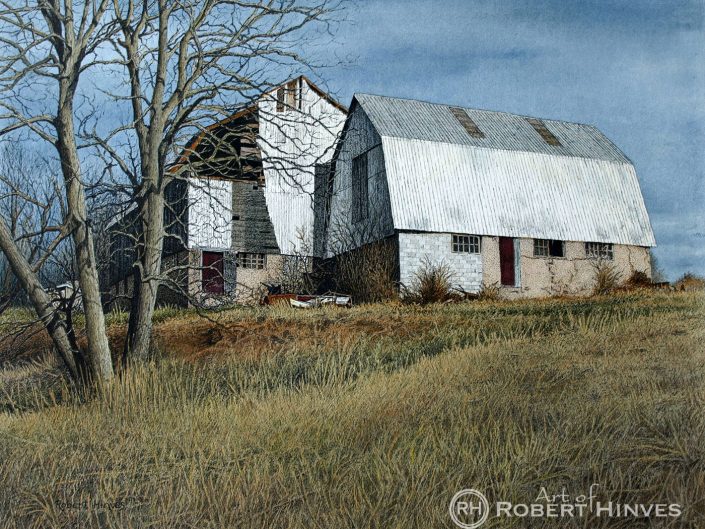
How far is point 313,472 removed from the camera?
5.24m

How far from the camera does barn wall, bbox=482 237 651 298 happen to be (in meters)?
22.0

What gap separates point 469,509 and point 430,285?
47.3 ft

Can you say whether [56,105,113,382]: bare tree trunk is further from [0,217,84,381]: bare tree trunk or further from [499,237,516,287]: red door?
[499,237,516,287]: red door

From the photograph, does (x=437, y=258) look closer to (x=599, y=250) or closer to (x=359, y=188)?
(x=359, y=188)

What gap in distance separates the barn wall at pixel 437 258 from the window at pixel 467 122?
11.5 ft

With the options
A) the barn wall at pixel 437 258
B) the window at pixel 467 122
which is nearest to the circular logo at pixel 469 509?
the barn wall at pixel 437 258

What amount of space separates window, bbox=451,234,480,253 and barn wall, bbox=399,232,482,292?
0.16 metres

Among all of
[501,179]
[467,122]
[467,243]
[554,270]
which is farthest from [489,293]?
[467,122]

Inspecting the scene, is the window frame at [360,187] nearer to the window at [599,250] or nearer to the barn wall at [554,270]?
the barn wall at [554,270]

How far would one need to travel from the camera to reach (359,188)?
22500 mm

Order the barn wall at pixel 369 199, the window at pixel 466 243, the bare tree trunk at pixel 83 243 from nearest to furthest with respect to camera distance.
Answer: the bare tree trunk at pixel 83 243, the barn wall at pixel 369 199, the window at pixel 466 243

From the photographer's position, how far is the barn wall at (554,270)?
2203 centimetres

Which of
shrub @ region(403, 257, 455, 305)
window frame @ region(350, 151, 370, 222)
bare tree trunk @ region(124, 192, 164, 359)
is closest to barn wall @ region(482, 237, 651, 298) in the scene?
shrub @ region(403, 257, 455, 305)

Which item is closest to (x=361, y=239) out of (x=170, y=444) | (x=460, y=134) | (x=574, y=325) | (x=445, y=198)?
(x=445, y=198)
